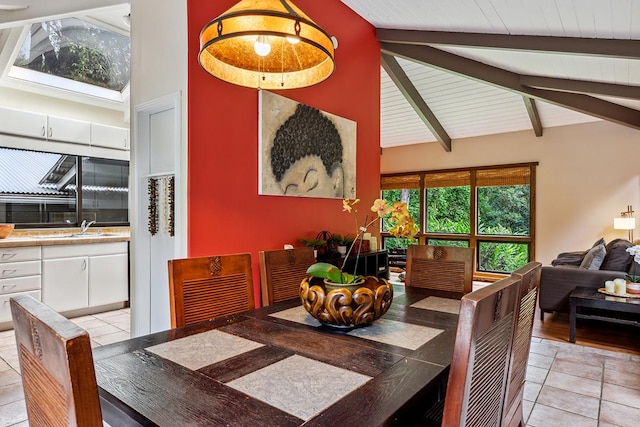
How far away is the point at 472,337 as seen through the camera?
0.83 meters

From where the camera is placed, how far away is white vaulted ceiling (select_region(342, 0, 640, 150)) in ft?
10.6

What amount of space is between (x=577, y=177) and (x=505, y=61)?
3062 millimetres

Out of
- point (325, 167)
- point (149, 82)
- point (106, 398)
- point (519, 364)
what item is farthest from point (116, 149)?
point (519, 364)

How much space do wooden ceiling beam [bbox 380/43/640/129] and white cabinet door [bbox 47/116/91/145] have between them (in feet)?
12.6

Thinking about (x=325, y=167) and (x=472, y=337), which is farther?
(x=325, y=167)

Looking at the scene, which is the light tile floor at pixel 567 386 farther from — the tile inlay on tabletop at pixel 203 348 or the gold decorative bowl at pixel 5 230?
the tile inlay on tabletop at pixel 203 348

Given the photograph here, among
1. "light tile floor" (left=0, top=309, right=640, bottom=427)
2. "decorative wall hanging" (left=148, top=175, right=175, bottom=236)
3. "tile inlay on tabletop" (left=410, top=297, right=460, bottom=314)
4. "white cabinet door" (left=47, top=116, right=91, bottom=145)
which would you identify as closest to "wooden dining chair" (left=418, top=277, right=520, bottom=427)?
"tile inlay on tabletop" (left=410, top=297, right=460, bottom=314)

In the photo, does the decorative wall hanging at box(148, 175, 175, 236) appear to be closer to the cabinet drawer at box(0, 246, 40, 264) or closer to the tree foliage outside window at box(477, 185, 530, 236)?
the cabinet drawer at box(0, 246, 40, 264)

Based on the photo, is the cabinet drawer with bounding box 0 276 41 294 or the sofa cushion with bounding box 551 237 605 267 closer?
the cabinet drawer with bounding box 0 276 41 294

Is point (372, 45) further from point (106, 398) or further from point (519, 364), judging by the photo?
point (106, 398)

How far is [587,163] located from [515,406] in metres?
6.47

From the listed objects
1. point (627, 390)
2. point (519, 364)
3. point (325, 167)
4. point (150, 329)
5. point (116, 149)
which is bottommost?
point (627, 390)

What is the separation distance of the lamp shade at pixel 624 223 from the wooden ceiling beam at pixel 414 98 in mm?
3126

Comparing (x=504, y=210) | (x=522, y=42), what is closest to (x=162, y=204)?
(x=522, y=42)
